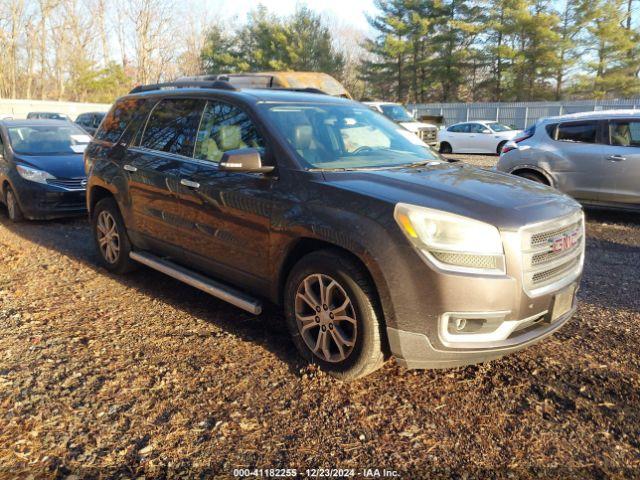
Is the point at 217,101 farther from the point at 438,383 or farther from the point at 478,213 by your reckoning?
the point at 438,383

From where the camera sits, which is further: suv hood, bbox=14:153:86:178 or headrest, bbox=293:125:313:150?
suv hood, bbox=14:153:86:178

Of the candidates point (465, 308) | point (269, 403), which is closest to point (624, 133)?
point (465, 308)

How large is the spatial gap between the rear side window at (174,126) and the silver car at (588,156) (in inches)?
242

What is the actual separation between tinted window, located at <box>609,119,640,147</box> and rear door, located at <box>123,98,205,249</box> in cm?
653

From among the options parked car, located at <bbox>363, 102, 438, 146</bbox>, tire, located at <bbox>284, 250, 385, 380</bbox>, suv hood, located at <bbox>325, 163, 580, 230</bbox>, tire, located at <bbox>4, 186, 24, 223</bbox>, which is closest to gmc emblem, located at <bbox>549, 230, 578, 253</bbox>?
suv hood, located at <bbox>325, 163, 580, 230</bbox>

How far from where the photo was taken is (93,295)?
477cm

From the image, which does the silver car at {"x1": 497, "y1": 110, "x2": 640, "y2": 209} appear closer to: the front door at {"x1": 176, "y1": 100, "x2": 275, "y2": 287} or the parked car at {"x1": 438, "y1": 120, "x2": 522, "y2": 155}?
the front door at {"x1": 176, "y1": 100, "x2": 275, "y2": 287}

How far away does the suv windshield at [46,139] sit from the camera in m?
Result: 8.38

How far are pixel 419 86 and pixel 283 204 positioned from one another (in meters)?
43.7

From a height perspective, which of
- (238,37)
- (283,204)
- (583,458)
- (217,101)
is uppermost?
Answer: (238,37)

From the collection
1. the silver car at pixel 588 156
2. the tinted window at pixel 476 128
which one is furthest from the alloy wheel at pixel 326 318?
the tinted window at pixel 476 128

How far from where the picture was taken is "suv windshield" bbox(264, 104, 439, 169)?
3.66 metres

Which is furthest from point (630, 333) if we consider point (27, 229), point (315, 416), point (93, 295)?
point (27, 229)

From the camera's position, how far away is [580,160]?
8.11 m
